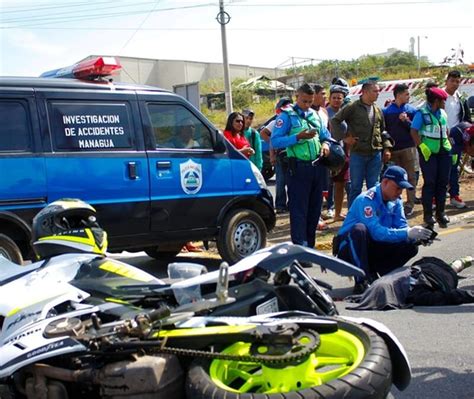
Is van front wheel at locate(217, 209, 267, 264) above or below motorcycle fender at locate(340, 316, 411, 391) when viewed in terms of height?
below

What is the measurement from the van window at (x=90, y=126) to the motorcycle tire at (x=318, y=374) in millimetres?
3948

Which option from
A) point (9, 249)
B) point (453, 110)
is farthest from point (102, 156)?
point (453, 110)

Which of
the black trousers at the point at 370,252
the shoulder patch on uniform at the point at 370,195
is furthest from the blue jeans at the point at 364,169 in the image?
the black trousers at the point at 370,252

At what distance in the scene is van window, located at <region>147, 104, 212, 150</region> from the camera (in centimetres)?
683

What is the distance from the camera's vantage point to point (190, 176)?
6.93 metres

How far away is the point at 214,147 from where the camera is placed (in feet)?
23.6

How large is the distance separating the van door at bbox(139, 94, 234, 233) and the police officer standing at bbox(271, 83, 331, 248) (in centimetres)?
69

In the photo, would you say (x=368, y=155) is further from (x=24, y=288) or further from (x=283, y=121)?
(x=24, y=288)

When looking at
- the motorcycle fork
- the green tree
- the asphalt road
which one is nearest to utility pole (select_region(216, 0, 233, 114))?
the asphalt road

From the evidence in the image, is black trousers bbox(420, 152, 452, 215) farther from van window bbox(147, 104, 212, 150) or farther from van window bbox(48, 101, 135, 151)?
van window bbox(48, 101, 135, 151)

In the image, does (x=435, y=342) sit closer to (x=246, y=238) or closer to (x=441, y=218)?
(x=246, y=238)

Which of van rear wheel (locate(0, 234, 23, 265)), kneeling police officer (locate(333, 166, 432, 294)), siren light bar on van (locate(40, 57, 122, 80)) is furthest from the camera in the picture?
siren light bar on van (locate(40, 57, 122, 80))

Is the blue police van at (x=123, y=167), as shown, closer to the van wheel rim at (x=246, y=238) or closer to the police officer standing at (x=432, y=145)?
the van wheel rim at (x=246, y=238)

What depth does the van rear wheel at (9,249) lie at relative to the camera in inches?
227
